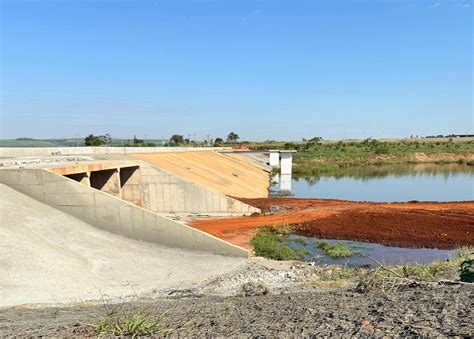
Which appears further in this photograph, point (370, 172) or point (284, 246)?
point (370, 172)

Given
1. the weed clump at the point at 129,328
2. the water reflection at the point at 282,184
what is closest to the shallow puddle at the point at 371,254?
the weed clump at the point at 129,328

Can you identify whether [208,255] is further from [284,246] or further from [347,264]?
[347,264]

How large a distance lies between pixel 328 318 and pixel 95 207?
10.9m

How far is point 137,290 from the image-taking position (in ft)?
31.4

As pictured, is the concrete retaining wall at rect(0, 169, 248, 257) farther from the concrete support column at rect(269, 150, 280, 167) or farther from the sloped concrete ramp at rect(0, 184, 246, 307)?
the concrete support column at rect(269, 150, 280, 167)

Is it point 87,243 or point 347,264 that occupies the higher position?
point 87,243

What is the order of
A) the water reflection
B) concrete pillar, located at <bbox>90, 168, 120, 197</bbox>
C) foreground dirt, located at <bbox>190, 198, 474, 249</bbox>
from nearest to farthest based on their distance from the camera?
foreground dirt, located at <bbox>190, 198, 474, 249</bbox>
concrete pillar, located at <bbox>90, 168, 120, 197</bbox>
the water reflection

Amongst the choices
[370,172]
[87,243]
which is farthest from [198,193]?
[370,172]

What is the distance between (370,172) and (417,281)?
47.2 meters

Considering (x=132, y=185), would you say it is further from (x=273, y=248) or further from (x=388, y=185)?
(x=388, y=185)

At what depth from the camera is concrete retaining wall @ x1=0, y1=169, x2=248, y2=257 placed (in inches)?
508

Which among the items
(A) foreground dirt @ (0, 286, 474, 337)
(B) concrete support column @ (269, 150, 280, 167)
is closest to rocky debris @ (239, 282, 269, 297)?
(A) foreground dirt @ (0, 286, 474, 337)

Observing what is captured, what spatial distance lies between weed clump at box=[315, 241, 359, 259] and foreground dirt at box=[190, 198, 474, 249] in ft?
5.56

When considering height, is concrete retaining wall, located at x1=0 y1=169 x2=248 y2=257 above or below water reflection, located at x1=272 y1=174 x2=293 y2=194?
above
